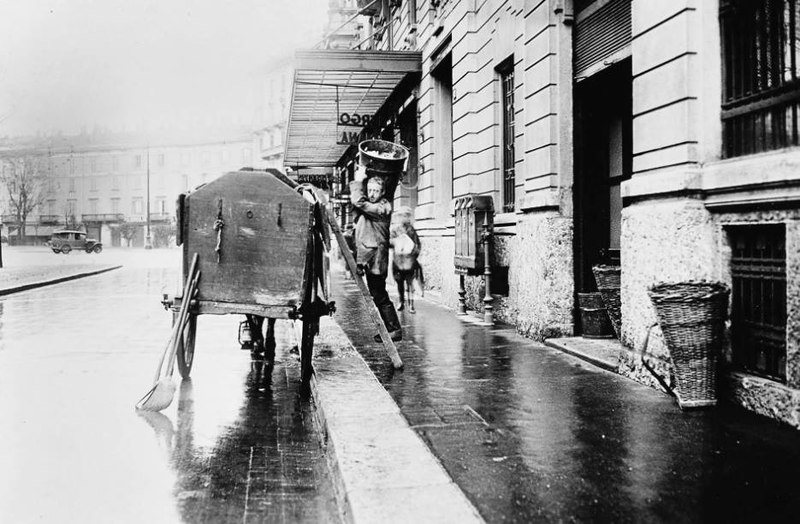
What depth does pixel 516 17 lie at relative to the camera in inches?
402

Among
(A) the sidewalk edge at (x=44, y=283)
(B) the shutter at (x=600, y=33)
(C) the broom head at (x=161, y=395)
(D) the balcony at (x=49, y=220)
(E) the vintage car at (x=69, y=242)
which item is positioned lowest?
(C) the broom head at (x=161, y=395)

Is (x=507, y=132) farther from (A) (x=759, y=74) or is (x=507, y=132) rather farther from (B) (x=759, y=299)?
(B) (x=759, y=299)

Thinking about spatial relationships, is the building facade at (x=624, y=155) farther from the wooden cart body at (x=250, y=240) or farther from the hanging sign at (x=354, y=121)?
the wooden cart body at (x=250, y=240)

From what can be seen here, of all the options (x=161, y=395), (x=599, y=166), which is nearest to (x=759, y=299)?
(x=599, y=166)

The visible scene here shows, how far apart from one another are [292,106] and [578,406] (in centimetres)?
1603

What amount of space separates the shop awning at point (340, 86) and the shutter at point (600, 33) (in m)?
7.85

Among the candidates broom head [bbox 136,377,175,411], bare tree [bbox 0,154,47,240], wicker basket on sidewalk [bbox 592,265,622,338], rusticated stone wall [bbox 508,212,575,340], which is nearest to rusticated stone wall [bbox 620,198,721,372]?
wicker basket on sidewalk [bbox 592,265,622,338]

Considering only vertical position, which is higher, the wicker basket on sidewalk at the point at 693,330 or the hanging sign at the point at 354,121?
the hanging sign at the point at 354,121

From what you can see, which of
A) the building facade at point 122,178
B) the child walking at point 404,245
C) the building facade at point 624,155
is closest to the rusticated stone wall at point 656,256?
the building facade at point 624,155

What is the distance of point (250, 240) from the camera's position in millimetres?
6211

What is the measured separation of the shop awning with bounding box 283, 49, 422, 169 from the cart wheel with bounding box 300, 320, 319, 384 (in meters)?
10.2

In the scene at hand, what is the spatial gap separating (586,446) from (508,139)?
7.99 metres

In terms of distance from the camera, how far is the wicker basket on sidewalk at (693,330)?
16.6 ft

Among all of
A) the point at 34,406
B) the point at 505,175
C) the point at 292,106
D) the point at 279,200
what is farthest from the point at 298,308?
the point at 292,106
